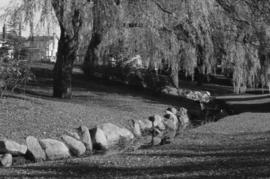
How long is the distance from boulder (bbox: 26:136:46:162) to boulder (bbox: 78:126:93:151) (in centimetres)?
154

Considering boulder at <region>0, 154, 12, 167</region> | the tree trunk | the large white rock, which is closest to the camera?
boulder at <region>0, 154, 12, 167</region>

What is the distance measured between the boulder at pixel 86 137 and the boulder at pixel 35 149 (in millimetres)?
1536

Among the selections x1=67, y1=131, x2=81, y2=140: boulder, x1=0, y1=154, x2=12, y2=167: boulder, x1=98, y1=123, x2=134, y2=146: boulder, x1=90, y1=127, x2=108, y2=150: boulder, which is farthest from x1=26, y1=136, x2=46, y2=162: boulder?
x1=98, y1=123, x2=134, y2=146: boulder

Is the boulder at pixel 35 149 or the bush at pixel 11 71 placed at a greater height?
the bush at pixel 11 71

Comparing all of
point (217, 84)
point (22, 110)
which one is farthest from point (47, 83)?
point (217, 84)

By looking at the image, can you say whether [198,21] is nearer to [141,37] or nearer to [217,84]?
[141,37]

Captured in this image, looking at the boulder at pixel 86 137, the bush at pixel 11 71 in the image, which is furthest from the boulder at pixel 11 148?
the bush at pixel 11 71

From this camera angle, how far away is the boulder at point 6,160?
342 inches

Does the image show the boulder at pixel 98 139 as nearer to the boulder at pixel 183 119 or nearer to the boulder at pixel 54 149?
the boulder at pixel 54 149

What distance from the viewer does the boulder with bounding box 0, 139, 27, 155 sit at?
9070 millimetres

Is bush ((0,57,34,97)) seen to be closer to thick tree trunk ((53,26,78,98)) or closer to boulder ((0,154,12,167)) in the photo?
thick tree trunk ((53,26,78,98))

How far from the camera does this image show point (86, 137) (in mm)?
11289

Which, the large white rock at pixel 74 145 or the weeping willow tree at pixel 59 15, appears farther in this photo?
the weeping willow tree at pixel 59 15

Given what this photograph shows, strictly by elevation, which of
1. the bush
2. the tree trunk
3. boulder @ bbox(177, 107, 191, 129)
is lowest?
boulder @ bbox(177, 107, 191, 129)
